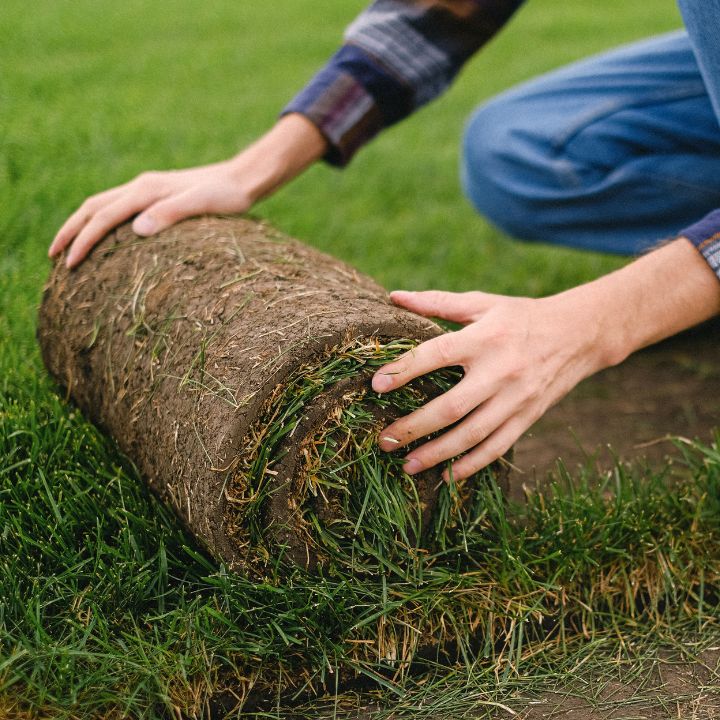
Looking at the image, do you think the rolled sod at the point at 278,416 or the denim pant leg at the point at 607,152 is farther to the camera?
the denim pant leg at the point at 607,152

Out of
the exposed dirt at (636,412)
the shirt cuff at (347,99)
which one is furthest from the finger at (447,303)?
the shirt cuff at (347,99)

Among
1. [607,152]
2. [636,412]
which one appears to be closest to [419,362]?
[636,412]

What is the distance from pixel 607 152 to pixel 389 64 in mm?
878

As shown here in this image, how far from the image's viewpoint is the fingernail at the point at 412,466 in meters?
1.86

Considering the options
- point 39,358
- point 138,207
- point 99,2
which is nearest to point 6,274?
point 39,358

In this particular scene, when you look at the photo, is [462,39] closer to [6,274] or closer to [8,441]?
[6,274]

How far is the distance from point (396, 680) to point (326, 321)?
74 cm

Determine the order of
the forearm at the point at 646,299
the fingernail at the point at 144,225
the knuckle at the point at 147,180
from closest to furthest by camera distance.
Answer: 1. the forearm at the point at 646,299
2. the fingernail at the point at 144,225
3. the knuckle at the point at 147,180

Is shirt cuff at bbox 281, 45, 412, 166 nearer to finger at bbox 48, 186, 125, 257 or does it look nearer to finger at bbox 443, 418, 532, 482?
finger at bbox 48, 186, 125, 257

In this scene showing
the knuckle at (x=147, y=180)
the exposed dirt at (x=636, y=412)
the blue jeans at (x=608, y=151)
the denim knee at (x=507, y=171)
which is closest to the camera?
the knuckle at (x=147, y=180)

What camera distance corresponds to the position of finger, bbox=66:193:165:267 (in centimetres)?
244

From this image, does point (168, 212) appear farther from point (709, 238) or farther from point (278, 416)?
point (709, 238)

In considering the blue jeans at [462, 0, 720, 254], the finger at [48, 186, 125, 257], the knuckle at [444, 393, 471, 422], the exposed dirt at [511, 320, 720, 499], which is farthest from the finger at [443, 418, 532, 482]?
the blue jeans at [462, 0, 720, 254]

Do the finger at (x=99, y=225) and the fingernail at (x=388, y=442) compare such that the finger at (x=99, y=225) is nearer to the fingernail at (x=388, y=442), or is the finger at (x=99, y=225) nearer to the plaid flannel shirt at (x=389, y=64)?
the plaid flannel shirt at (x=389, y=64)
